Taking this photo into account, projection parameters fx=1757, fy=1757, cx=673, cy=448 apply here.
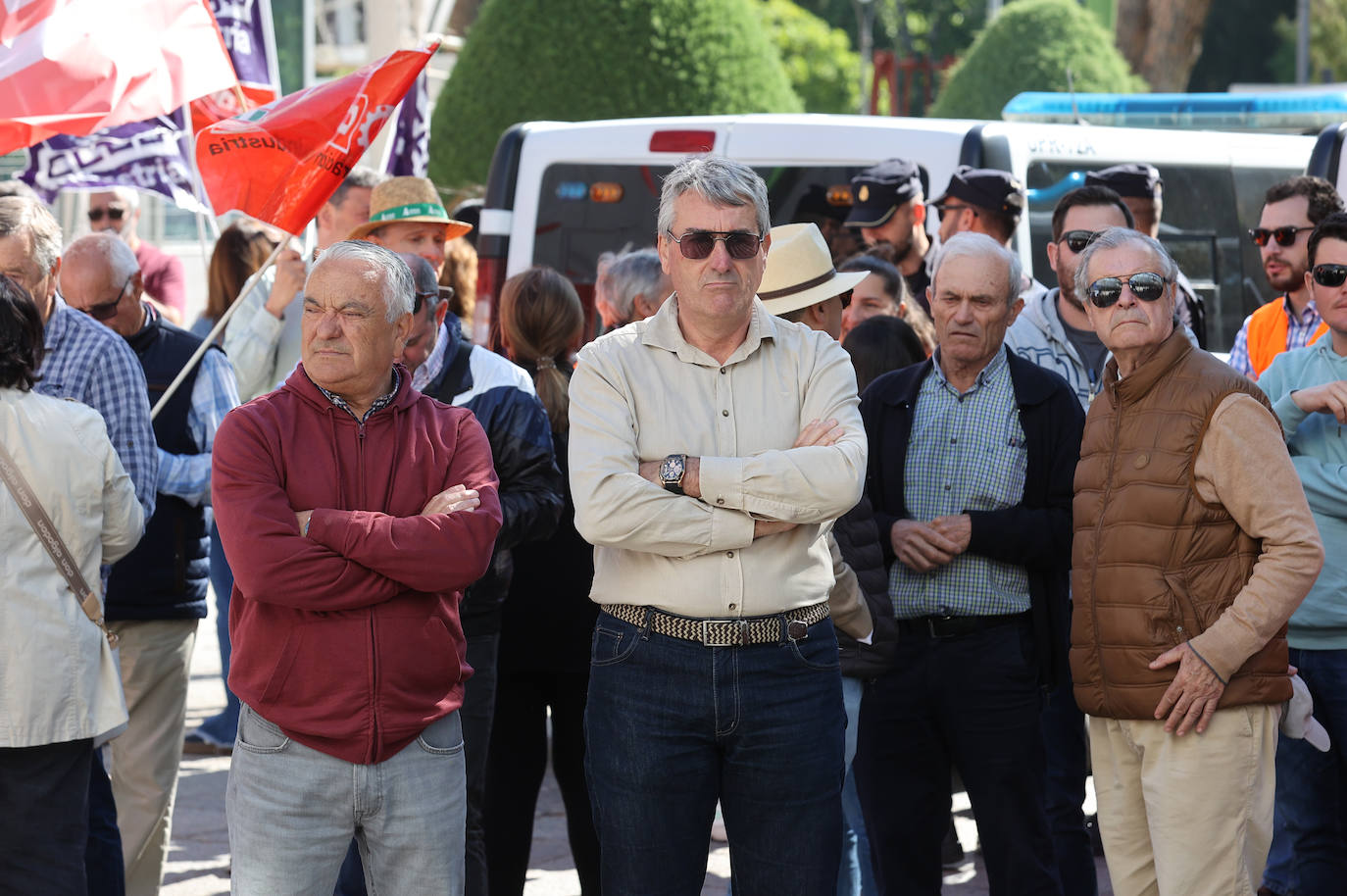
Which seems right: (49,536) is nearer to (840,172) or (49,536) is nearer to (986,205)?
(986,205)

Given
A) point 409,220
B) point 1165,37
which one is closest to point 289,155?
point 409,220

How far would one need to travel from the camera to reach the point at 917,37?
2110 inches

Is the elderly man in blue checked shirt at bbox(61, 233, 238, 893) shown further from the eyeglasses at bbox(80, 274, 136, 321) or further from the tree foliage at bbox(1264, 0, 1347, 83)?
the tree foliage at bbox(1264, 0, 1347, 83)

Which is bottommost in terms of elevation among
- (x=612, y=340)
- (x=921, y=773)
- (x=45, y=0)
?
(x=921, y=773)

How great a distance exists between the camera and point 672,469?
379 centimetres

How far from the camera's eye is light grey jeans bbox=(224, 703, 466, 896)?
3701mm

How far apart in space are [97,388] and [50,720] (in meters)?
1.07

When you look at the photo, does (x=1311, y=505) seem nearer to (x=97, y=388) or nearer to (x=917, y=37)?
(x=97, y=388)

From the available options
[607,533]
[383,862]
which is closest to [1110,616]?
[607,533]

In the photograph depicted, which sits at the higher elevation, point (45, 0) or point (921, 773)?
point (45, 0)

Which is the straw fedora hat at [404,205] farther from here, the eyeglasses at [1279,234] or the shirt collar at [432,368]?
the eyeglasses at [1279,234]

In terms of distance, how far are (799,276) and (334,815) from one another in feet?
6.42

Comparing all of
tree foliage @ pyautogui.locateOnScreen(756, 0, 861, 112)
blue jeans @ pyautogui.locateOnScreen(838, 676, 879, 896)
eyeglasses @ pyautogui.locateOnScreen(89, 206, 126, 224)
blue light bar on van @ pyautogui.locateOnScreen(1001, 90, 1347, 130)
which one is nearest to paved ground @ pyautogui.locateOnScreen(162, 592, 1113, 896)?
blue jeans @ pyautogui.locateOnScreen(838, 676, 879, 896)

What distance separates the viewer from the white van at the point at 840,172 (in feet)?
24.1
